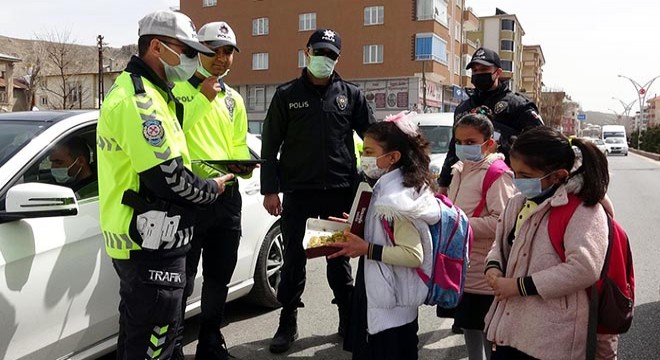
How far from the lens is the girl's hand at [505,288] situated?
238 cm

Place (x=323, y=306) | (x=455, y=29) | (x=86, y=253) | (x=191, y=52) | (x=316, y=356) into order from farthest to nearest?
(x=455, y=29) → (x=323, y=306) → (x=316, y=356) → (x=86, y=253) → (x=191, y=52)

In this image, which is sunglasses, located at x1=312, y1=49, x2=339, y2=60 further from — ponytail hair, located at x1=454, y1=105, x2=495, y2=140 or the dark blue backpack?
the dark blue backpack

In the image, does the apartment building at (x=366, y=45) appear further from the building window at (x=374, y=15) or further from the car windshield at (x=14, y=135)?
the car windshield at (x=14, y=135)

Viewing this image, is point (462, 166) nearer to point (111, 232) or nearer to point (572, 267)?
point (572, 267)

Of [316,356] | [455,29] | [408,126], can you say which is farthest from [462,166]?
[455,29]

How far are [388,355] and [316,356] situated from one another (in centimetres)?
142

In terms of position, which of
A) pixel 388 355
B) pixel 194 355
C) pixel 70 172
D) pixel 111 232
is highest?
pixel 70 172

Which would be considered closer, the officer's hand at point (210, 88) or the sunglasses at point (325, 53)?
the officer's hand at point (210, 88)

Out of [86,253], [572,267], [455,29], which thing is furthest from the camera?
[455,29]

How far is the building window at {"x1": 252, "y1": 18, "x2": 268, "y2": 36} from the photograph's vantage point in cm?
4534

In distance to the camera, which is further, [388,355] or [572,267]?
[388,355]

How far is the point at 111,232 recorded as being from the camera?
247 centimetres

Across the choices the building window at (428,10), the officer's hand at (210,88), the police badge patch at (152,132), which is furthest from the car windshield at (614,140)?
the police badge patch at (152,132)

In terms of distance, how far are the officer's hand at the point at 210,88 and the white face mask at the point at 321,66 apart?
0.75 metres
